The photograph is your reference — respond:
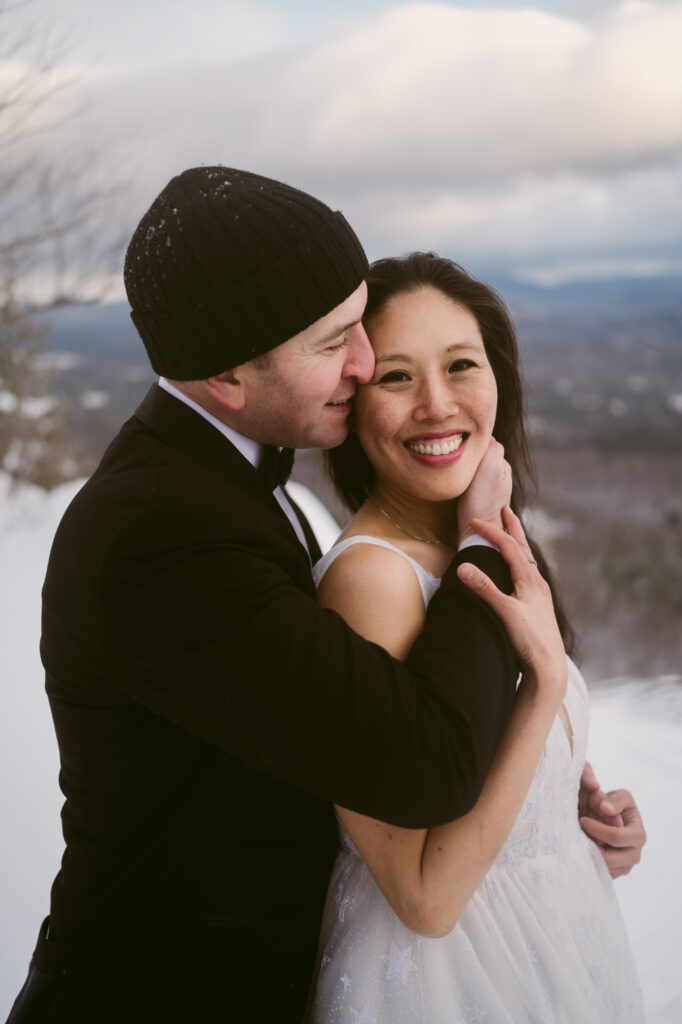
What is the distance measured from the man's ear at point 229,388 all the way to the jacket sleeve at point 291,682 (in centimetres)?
31

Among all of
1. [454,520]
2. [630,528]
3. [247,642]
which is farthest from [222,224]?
[630,528]

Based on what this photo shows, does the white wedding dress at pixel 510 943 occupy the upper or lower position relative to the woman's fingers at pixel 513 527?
lower

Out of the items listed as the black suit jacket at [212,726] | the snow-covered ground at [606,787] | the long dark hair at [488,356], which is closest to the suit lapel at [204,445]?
the black suit jacket at [212,726]

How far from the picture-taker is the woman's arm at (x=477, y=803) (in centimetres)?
117

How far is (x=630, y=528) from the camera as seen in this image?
1033 inches

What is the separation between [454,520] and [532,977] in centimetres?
80

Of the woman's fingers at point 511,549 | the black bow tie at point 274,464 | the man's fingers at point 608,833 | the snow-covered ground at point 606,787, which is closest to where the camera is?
the woman's fingers at point 511,549

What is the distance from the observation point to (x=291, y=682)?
1.00m

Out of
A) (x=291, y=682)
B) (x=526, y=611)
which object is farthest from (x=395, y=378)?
(x=291, y=682)

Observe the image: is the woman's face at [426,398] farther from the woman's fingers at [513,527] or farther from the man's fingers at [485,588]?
the man's fingers at [485,588]

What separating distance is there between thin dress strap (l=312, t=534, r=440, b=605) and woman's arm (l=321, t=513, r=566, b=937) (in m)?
0.05

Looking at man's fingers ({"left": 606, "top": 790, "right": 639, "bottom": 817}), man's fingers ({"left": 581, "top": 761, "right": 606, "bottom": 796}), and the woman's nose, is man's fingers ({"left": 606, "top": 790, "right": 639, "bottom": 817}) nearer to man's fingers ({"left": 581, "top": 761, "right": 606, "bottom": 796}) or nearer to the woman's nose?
man's fingers ({"left": 581, "top": 761, "right": 606, "bottom": 796})

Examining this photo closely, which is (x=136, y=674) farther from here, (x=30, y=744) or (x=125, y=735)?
(x=30, y=744)

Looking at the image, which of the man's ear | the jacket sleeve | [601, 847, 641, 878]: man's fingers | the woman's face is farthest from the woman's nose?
[601, 847, 641, 878]: man's fingers
